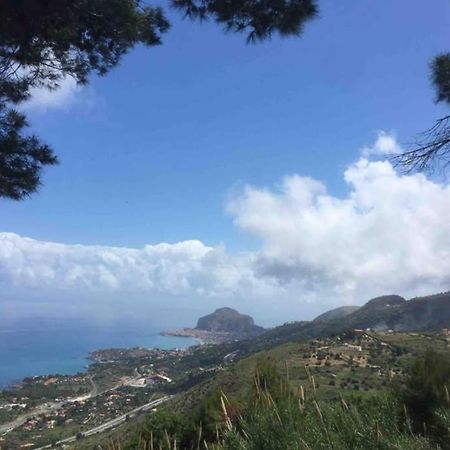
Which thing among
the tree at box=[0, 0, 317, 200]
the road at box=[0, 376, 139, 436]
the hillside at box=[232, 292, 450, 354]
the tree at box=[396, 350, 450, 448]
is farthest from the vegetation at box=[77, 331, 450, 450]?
the hillside at box=[232, 292, 450, 354]

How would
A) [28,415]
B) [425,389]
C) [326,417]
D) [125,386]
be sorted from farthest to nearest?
[125,386]
[28,415]
[425,389]
[326,417]

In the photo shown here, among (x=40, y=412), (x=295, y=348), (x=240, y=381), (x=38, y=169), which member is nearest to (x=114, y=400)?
(x=40, y=412)

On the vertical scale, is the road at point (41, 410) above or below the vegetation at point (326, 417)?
below

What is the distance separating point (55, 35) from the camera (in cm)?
670

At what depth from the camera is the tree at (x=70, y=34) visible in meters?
6.14

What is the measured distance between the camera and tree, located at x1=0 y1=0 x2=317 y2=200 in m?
6.14

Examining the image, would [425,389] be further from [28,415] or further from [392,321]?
[392,321]

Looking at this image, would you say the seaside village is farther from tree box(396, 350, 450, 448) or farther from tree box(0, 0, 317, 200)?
tree box(0, 0, 317, 200)

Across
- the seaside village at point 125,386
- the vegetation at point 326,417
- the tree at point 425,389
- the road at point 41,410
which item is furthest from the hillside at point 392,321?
the vegetation at point 326,417

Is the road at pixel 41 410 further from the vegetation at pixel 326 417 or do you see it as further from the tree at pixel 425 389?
the vegetation at pixel 326 417

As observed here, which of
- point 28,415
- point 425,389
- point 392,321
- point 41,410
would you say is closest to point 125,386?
point 41,410

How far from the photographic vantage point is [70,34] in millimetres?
6820

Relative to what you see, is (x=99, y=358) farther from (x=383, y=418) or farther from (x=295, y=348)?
(x=383, y=418)

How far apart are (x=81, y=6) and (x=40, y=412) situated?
64.3 metres
